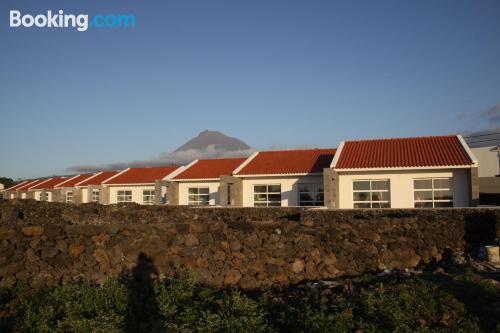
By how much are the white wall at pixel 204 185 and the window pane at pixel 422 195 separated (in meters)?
14.1

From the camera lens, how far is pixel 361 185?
81.4ft

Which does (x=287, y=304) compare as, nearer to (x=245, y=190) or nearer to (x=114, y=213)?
(x=114, y=213)

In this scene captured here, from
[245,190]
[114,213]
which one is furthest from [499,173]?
[114,213]

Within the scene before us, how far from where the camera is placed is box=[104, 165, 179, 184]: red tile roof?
3822cm

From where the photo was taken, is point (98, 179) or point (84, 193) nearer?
point (84, 193)

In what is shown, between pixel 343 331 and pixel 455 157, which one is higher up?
pixel 455 157

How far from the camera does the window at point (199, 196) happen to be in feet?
107

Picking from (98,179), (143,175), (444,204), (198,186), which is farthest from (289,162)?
(98,179)

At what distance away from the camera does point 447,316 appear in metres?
6.75

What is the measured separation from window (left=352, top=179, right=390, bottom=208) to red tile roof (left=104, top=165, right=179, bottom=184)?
19.0 metres

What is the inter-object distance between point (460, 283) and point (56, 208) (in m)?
17.0

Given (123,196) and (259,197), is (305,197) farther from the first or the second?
(123,196)

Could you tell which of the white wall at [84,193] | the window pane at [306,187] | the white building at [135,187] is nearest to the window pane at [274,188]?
the window pane at [306,187]

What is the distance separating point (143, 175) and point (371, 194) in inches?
915
